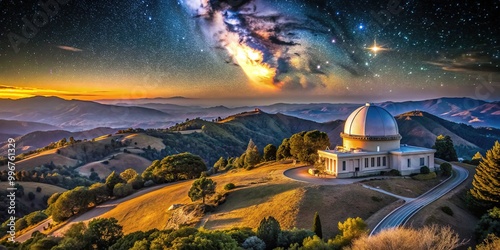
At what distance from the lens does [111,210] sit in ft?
192

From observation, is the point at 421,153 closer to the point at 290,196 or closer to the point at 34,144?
the point at 290,196

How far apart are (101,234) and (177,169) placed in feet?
127

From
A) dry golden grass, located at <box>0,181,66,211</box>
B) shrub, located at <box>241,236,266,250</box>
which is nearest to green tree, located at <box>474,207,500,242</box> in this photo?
shrub, located at <box>241,236,266,250</box>

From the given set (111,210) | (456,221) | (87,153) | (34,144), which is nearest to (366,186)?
(456,221)

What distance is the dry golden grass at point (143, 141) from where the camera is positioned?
161 m

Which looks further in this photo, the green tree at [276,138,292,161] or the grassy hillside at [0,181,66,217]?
the grassy hillside at [0,181,66,217]

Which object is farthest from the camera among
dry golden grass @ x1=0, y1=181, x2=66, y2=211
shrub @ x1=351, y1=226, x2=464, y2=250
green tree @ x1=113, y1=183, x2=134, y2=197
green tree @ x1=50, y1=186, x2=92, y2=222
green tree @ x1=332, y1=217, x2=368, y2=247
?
dry golden grass @ x1=0, y1=181, x2=66, y2=211

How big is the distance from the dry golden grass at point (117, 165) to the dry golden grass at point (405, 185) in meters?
105

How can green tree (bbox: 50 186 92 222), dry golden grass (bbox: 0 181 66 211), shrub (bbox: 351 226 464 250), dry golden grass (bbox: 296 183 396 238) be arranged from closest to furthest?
shrub (bbox: 351 226 464 250), dry golden grass (bbox: 296 183 396 238), green tree (bbox: 50 186 92 222), dry golden grass (bbox: 0 181 66 211)

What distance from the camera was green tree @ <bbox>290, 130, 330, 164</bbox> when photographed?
62.3m

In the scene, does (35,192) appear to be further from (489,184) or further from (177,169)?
(489,184)

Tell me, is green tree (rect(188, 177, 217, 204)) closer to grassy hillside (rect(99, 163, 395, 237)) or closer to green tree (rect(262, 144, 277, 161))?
grassy hillside (rect(99, 163, 395, 237))

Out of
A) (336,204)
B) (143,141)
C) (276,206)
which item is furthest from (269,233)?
(143,141)

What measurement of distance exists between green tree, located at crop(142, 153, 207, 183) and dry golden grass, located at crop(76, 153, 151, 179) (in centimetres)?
5977
